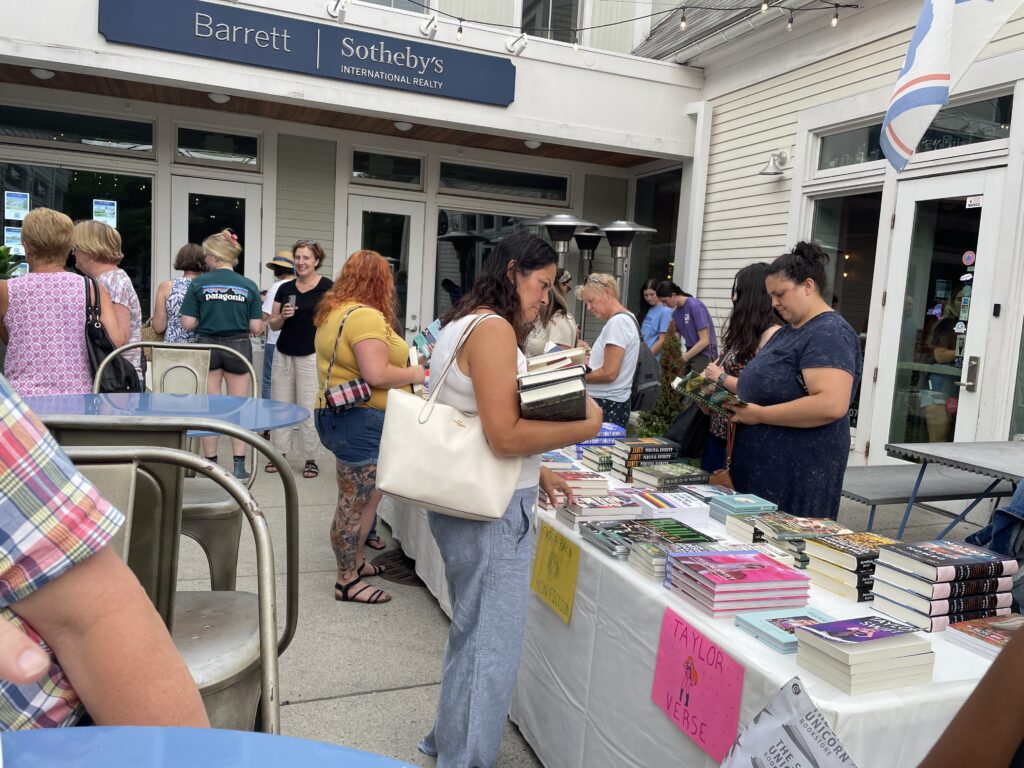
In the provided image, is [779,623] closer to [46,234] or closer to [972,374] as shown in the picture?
[46,234]

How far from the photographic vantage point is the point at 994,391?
5.67 m

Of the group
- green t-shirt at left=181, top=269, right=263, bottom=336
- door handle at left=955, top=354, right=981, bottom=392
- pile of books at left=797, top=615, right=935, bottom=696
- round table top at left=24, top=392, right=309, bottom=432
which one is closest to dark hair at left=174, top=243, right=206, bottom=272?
green t-shirt at left=181, top=269, right=263, bottom=336

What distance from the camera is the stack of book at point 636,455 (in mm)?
3199

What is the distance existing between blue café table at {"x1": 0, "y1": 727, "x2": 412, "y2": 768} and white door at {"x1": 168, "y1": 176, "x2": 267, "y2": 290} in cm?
915

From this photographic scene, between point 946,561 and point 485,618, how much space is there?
122 centimetres

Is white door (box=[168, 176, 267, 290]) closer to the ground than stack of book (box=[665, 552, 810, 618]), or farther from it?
farther from it

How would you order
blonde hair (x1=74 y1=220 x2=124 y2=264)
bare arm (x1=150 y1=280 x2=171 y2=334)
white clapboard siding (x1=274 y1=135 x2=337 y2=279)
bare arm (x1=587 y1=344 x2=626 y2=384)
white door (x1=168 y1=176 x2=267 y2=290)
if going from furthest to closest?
1. white clapboard siding (x1=274 y1=135 x2=337 y2=279)
2. white door (x1=168 y1=176 x2=267 y2=290)
3. bare arm (x1=150 y1=280 x2=171 y2=334)
4. bare arm (x1=587 y1=344 x2=626 y2=384)
5. blonde hair (x1=74 y1=220 x2=124 y2=264)

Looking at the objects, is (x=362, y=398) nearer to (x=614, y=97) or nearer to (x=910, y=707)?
(x=910, y=707)

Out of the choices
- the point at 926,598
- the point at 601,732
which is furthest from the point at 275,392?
the point at 926,598

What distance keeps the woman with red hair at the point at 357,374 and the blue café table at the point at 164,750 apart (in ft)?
8.58

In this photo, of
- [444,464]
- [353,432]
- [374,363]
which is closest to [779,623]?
[444,464]

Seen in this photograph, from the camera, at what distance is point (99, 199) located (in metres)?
8.82

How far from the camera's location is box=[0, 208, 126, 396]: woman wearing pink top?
3352 mm

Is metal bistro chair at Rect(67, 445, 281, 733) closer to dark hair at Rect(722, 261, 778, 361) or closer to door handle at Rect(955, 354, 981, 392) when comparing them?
dark hair at Rect(722, 261, 778, 361)
